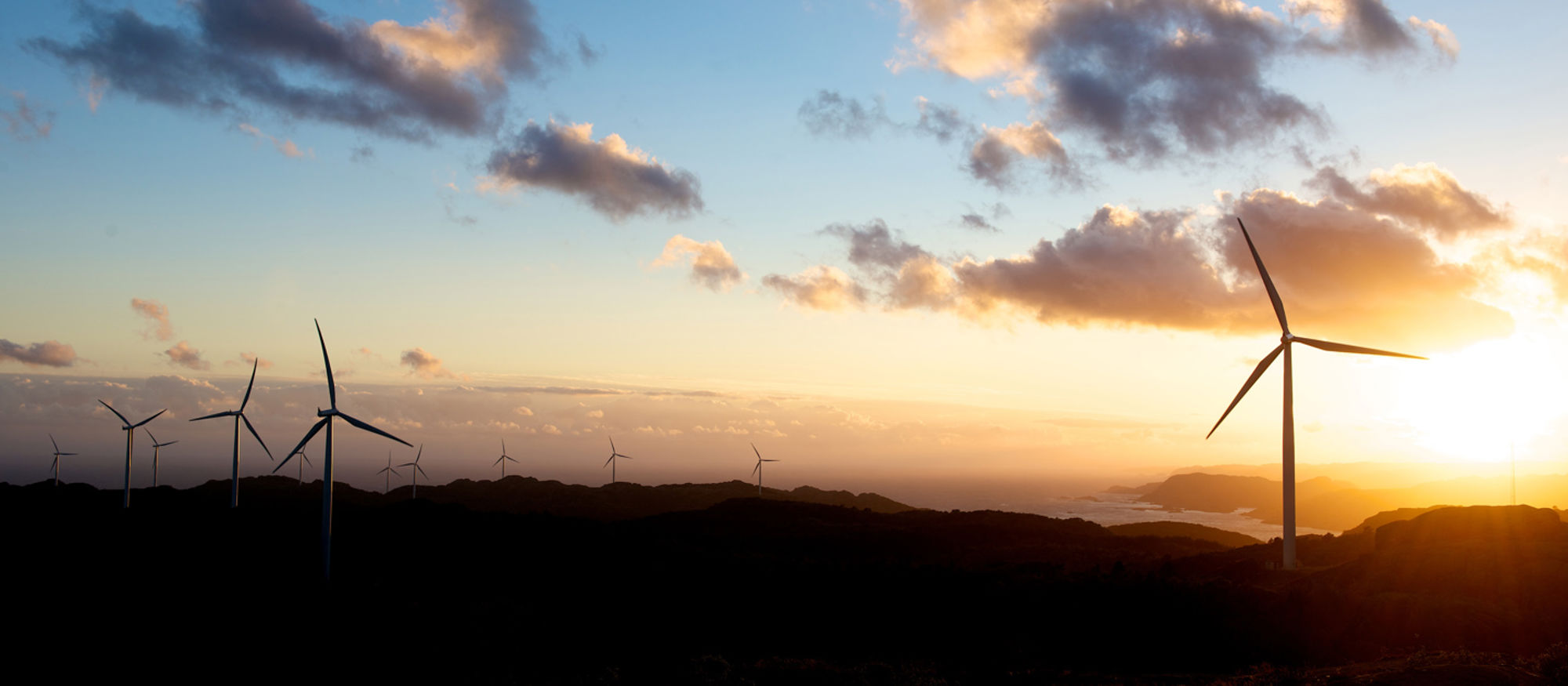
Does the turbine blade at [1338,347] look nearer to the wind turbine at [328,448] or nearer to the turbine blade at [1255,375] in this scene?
the turbine blade at [1255,375]

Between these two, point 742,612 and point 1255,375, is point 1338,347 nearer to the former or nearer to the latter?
point 1255,375

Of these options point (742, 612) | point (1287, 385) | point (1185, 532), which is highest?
point (1287, 385)

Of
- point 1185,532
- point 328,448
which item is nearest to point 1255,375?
point 328,448

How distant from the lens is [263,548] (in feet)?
205

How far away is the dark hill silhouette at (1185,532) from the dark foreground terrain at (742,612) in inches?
2415

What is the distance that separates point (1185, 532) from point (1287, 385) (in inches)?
3842

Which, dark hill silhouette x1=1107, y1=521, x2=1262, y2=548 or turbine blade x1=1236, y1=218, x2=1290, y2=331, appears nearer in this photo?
turbine blade x1=1236, y1=218, x2=1290, y2=331

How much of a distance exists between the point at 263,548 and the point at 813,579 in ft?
132

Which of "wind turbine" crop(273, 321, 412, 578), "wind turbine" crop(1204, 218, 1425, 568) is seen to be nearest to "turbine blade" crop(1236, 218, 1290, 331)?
"wind turbine" crop(1204, 218, 1425, 568)

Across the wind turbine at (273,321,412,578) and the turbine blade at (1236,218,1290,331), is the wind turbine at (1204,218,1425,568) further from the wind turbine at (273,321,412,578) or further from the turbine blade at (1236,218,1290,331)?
the wind turbine at (273,321,412,578)

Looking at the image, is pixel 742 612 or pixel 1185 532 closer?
pixel 742 612

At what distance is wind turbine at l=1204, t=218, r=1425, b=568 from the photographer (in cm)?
5091

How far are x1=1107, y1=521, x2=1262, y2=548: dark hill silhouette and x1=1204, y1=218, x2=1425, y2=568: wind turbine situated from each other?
250 feet

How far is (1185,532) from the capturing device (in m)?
140
